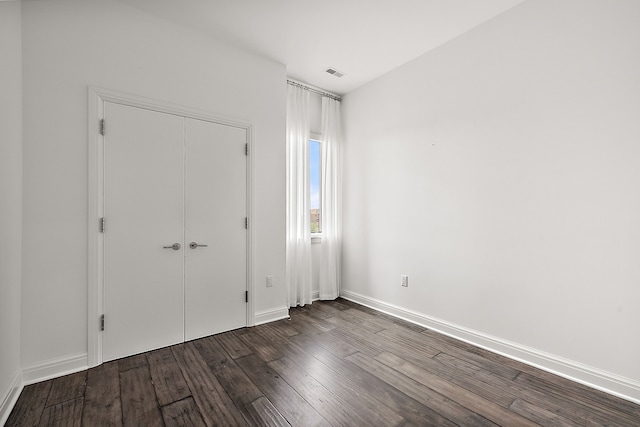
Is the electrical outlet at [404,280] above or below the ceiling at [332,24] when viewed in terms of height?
below

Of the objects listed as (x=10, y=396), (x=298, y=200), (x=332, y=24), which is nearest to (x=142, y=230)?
(x=10, y=396)

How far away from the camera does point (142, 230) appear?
8.45ft

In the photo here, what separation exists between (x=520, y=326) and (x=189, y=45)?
3.95 m

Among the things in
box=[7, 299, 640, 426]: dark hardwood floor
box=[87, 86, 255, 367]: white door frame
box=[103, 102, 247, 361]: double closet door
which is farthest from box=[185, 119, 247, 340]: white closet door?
box=[87, 86, 255, 367]: white door frame

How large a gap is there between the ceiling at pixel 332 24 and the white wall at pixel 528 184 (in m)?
0.27

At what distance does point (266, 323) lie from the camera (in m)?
3.28

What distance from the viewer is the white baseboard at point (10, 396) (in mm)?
1731

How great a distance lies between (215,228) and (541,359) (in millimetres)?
3091

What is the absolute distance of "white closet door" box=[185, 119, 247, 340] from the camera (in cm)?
284

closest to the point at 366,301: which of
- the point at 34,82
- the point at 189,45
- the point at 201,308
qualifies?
the point at 201,308

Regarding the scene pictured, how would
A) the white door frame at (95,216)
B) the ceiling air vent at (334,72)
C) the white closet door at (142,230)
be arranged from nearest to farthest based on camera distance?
the white door frame at (95,216) → the white closet door at (142,230) → the ceiling air vent at (334,72)

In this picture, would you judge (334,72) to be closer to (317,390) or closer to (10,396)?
(317,390)

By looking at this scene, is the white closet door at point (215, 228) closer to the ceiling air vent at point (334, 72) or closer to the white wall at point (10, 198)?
the white wall at point (10, 198)

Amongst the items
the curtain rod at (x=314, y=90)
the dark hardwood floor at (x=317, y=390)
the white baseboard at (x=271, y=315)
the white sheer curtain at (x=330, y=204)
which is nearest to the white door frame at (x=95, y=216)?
the dark hardwood floor at (x=317, y=390)
